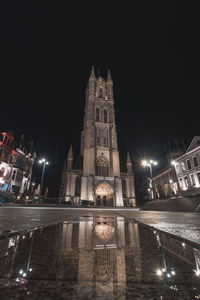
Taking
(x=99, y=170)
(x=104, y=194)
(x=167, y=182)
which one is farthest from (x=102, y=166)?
(x=167, y=182)

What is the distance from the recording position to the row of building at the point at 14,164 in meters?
25.5

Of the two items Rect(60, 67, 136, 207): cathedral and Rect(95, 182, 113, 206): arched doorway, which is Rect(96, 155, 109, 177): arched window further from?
Rect(95, 182, 113, 206): arched doorway

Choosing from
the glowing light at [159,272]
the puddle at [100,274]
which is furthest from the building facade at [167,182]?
the glowing light at [159,272]

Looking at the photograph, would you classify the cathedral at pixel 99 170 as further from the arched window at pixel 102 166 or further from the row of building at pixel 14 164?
the row of building at pixel 14 164

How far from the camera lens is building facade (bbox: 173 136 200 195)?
24214 millimetres

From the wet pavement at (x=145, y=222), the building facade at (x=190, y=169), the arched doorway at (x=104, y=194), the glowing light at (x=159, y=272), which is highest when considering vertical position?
the building facade at (x=190, y=169)

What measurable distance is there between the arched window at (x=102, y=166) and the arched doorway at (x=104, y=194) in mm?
2399

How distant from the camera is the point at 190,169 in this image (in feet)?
84.6

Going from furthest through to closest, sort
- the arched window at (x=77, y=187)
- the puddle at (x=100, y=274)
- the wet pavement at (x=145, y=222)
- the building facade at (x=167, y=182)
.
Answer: the building facade at (x=167, y=182) < the arched window at (x=77, y=187) < the wet pavement at (x=145, y=222) < the puddle at (x=100, y=274)

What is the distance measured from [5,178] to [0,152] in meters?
4.50

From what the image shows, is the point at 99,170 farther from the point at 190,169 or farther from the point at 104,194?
the point at 190,169

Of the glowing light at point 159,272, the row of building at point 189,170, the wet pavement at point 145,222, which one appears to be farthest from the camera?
the row of building at point 189,170

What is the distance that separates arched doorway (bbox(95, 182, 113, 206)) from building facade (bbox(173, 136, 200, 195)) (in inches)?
523

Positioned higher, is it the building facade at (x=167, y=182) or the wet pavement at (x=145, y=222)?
the building facade at (x=167, y=182)
